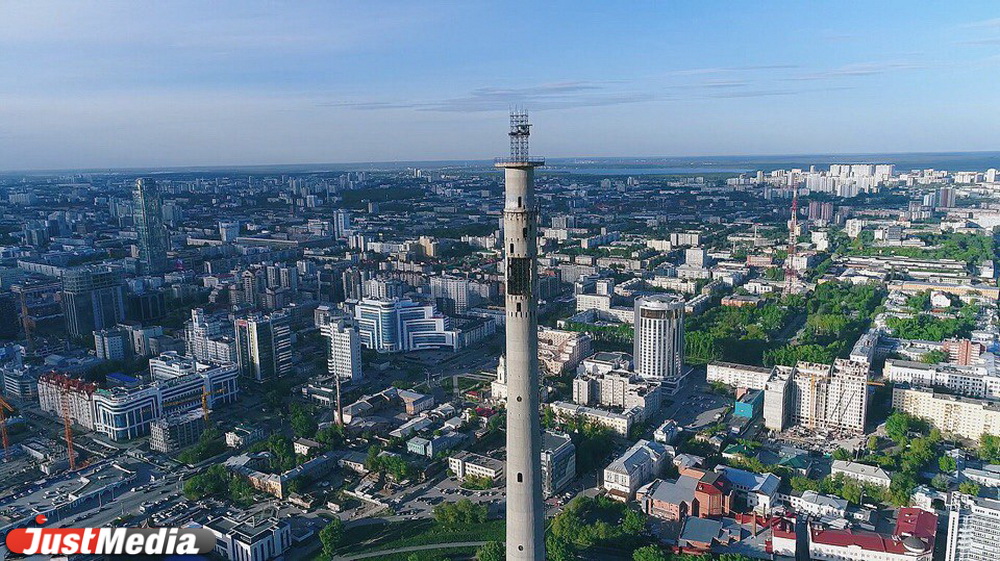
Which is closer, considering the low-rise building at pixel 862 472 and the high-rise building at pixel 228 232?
the low-rise building at pixel 862 472

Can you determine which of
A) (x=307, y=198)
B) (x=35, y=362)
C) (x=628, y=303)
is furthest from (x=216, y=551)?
(x=307, y=198)

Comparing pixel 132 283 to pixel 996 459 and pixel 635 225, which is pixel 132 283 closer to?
pixel 996 459

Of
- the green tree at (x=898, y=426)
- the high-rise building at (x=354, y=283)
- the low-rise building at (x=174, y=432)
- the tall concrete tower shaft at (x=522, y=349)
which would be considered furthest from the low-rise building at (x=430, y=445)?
the high-rise building at (x=354, y=283)

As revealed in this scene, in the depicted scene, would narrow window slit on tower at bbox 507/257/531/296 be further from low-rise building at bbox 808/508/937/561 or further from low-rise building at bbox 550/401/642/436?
low-rise building at bbox 550/401/642/436

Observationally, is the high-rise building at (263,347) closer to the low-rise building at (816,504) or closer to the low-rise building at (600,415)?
the low-rise building at (600,415)

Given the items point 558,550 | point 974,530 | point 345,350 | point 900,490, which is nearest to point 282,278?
point 345,350

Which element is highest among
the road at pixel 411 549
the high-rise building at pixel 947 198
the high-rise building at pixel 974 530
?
the high-rise building at pixel 947 198
